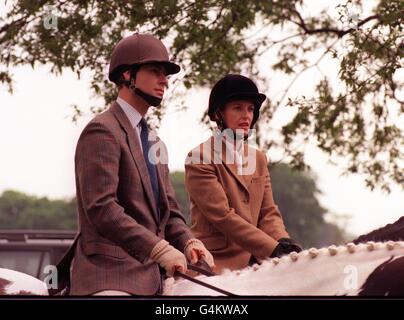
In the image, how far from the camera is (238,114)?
5430mm

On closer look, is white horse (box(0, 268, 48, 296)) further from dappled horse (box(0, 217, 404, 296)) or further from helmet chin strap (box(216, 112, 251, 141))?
helmet chin strap (box(216, 112, 251, 141))

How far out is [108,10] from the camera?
10.4 meters

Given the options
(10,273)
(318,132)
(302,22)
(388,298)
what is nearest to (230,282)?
(388,298)


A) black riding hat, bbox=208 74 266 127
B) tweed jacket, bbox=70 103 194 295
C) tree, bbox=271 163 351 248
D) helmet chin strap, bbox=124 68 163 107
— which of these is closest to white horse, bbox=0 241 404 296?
tweed jacket, bbox=70 103 194 295

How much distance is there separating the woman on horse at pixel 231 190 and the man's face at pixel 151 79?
81cm

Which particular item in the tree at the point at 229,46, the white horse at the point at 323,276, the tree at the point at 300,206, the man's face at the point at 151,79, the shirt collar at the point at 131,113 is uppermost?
the tree at the point at 300,206

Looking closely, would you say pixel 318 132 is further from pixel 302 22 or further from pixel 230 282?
pixel 230 282

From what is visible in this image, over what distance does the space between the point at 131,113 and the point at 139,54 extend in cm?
27

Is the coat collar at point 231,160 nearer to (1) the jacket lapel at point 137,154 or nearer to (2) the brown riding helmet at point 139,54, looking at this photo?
(2) the brown riding helmet at point 139,54

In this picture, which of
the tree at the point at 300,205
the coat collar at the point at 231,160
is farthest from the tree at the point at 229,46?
the tree at the point at 300,205

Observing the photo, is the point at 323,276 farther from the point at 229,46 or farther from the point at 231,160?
the point at 229,46

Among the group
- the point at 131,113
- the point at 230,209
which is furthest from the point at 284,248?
the point at 131,113

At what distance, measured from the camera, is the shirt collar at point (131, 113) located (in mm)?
4652

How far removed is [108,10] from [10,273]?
19.0ft
